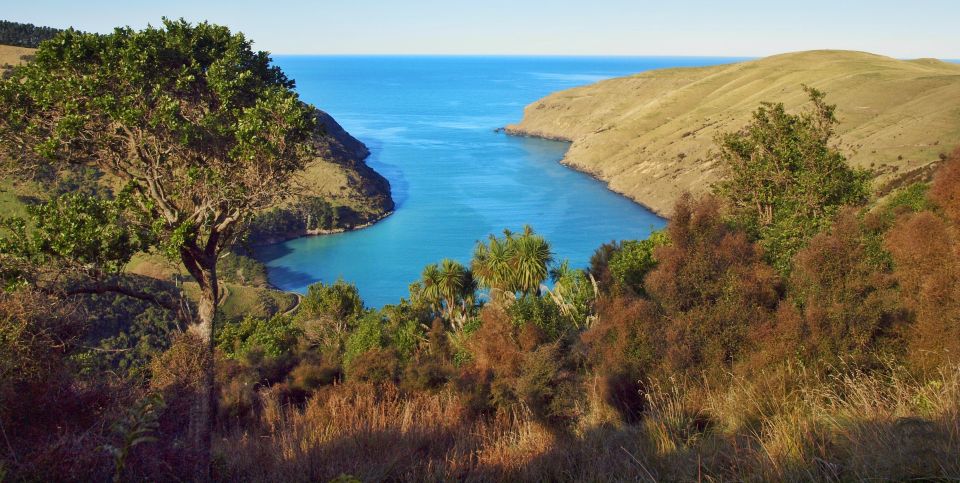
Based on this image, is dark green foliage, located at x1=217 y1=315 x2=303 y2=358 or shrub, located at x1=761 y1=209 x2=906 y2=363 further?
dark green foliage, located at x1=217 y1=315 x2=303 y2=358

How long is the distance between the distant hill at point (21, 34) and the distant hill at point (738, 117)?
3033 inches

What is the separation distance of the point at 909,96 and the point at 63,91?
7864cm

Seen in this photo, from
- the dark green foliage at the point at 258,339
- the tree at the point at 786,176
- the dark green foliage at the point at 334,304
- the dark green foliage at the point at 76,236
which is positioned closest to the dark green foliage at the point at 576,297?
the tree at the point at 786,176

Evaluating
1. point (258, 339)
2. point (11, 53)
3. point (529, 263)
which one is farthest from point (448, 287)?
point (11, 53)

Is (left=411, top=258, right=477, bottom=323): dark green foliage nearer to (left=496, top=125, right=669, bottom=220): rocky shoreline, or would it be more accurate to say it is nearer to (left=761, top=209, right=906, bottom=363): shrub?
(left=761, top=209, right=906, bottom=363): shrub

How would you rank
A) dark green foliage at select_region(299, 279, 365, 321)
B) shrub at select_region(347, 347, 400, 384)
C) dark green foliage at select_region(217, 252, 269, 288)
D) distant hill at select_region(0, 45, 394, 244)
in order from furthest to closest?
distant hill at select_region(0, 45, 394, 244) → dark green foliage at select_region(217, 252, 269, 288) → dark green foliage at select_region(299, 279, 365, 321) → shrub at select_region(347, 347, 400, 384)

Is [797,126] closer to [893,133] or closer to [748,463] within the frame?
[748,463]

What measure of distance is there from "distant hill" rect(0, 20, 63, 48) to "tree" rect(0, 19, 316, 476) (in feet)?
288

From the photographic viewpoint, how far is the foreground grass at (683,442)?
13.4ft

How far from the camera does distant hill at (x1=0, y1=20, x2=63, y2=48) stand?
82438 millimetres

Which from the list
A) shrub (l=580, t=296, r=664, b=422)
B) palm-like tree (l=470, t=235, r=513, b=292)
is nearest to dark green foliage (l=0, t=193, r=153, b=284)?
shrub (l=580, t=296, r=664, b=422)

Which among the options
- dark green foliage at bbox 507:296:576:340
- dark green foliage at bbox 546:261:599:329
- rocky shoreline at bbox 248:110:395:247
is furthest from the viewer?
rocky shoreline at bbox 248:110:395:247

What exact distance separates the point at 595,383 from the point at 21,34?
4018 inches

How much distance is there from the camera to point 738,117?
84.1 metres
